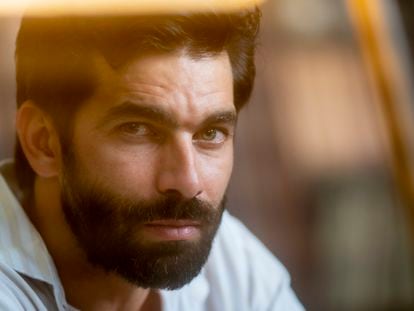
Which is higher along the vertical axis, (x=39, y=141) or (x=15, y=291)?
(x=39, y=141)

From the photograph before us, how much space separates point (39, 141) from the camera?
69 cm

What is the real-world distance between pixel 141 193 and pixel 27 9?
0.23m

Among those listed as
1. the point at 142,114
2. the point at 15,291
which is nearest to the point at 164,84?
the point at 142,114

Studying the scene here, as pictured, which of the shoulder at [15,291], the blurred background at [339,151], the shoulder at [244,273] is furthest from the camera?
the blurred background at [339,151]

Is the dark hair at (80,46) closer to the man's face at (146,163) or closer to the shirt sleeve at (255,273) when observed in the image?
the man's face at (146,163)

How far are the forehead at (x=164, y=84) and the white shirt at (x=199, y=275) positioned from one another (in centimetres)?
13

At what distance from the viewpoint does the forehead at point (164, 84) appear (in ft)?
2.28

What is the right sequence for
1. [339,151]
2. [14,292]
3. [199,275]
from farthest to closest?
[339,151], [199,275], [14,292]

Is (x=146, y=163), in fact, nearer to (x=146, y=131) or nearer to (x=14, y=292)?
(x=146, y=131)

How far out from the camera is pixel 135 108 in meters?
0.71

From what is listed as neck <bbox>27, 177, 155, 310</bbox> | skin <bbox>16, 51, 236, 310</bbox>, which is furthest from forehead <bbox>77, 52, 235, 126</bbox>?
neck <bbox>27, 177, 155, 310</bbox>

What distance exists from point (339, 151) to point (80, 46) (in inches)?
18.3

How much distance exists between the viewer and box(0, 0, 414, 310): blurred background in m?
0.94

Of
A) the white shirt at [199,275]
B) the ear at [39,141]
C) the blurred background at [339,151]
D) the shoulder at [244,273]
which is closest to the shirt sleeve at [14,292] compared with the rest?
the white shirt at [199,275]
